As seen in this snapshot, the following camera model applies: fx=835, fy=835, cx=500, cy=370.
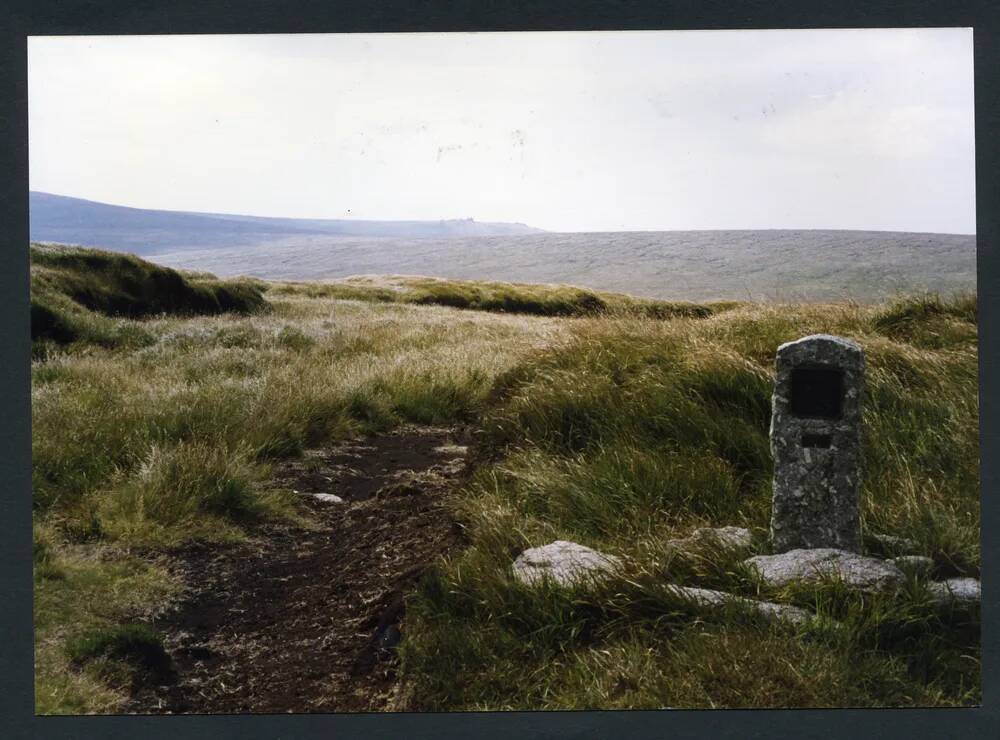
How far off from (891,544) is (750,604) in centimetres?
82

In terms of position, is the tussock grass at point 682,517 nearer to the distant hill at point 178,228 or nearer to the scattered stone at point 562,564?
the scattered stone at point 562,564

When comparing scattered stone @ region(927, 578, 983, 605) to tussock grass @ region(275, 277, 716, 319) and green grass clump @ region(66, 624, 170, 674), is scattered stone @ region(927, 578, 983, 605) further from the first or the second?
green grass clump @ region(66, 624, 170, 674)

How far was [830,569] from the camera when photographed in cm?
351

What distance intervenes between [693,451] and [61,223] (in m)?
3.44

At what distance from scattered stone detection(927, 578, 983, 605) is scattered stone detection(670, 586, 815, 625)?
2.12ft

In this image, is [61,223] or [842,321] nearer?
[61,223]

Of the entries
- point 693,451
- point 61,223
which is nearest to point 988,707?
point 693,451

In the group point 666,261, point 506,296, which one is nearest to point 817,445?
point 666,261

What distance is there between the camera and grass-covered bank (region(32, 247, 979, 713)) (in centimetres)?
352

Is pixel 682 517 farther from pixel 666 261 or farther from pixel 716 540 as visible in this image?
pixel 666 261

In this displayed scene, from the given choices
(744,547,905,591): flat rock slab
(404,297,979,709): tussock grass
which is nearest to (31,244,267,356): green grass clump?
(404,297,979,709): tussock grass

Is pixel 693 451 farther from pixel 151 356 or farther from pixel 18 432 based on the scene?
pixel 18 432

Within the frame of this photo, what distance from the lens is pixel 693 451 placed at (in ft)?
14.0

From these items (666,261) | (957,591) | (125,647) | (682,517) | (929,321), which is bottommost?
(125,647)
